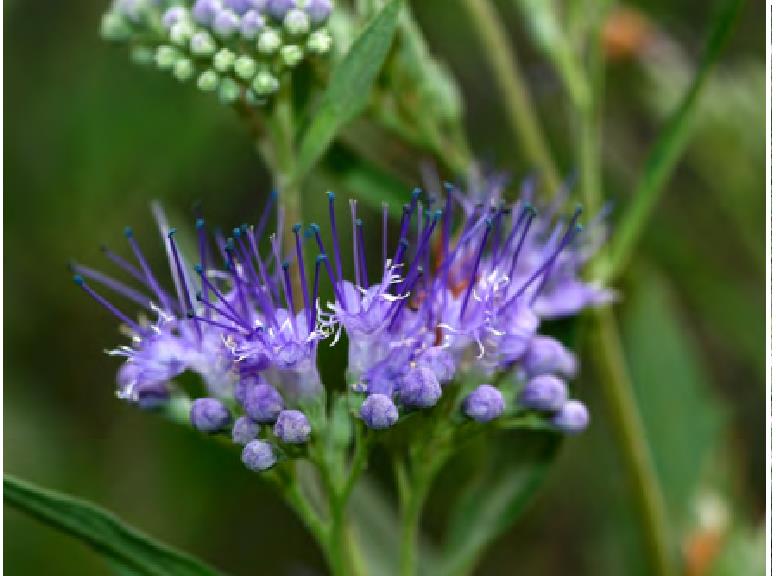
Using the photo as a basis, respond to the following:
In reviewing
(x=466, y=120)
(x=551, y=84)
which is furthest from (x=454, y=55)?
(x=551, y=84)

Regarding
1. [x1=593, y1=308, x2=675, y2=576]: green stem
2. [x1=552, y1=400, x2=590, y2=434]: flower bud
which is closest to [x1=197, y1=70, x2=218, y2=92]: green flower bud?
[x1=552, y1=400, x2=590, y2=434]: flower bud

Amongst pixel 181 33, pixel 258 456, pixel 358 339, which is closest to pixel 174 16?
pixel 181 33

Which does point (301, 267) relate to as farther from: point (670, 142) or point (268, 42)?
point (670, 142)

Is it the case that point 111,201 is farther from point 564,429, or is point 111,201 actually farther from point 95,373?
point 564,429

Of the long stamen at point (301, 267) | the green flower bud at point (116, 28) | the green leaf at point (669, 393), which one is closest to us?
the long stamen at point (301, 267)

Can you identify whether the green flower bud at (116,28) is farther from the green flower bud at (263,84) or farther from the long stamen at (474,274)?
the long stamen at (474,274)

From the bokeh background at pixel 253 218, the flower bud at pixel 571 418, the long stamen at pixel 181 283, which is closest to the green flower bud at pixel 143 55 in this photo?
the long stamen at pixel 181 283

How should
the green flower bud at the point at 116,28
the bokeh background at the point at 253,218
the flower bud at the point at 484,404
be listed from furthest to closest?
the bokeh background at the point at 253,218 < the green flower bud at the point at 116,28 < the flower bud at the point at 484,404
